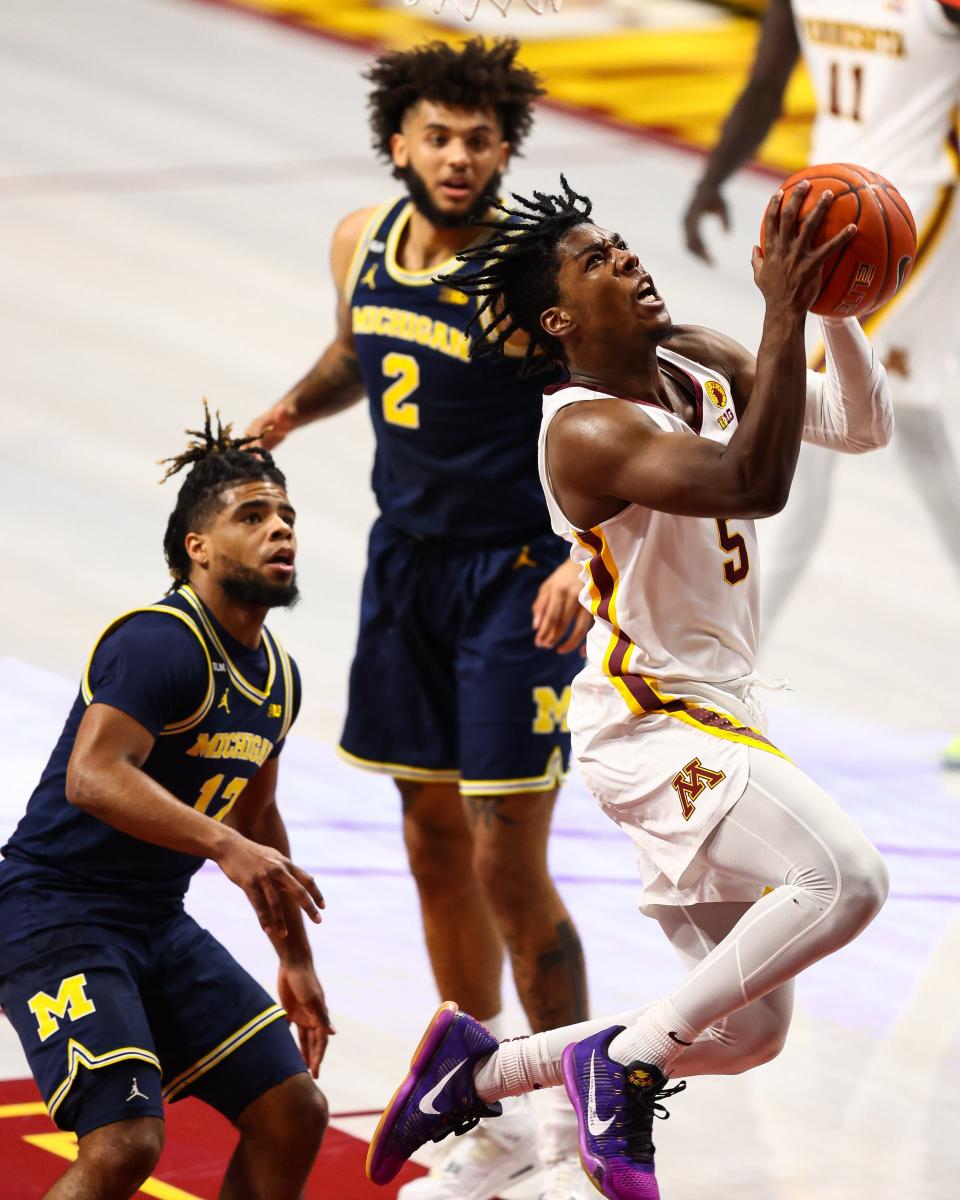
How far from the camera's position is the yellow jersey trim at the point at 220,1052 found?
4.74m

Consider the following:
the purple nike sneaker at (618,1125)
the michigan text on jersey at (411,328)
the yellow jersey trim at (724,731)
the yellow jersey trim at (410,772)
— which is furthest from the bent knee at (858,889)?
the michigan text on jersey at (411,328)

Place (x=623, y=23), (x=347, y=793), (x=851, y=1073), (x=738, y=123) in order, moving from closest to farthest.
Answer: (x=851, y=1073)
(x=347, y=793)
(x=738, y=123)
(x=623, y=23)

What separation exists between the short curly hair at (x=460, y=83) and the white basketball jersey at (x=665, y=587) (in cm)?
148

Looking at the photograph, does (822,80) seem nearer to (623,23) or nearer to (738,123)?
(738,123)

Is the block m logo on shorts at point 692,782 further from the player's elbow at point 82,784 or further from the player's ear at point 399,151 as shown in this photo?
the player's ear at point 399,151

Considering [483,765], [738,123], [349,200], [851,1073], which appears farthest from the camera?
[349,200]

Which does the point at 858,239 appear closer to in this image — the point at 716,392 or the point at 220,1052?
the point at 716,392

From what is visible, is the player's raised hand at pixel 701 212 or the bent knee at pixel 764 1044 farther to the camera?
the player's raised hand at pixel 701 212

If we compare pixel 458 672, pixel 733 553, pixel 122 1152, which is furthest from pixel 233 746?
pixel 733 553

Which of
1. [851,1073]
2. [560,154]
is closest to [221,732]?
[851,1073]

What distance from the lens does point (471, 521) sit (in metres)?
5.68

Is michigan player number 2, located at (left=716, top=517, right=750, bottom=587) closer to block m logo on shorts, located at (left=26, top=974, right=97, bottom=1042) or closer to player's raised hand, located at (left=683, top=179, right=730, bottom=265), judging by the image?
block m logo on shorts, located at (left=26, top=974, right=97, bottom=1042)

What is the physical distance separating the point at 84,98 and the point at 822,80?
24.0ft

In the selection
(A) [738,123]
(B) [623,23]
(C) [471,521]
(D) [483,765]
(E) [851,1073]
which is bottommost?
(E) [851,1073]
